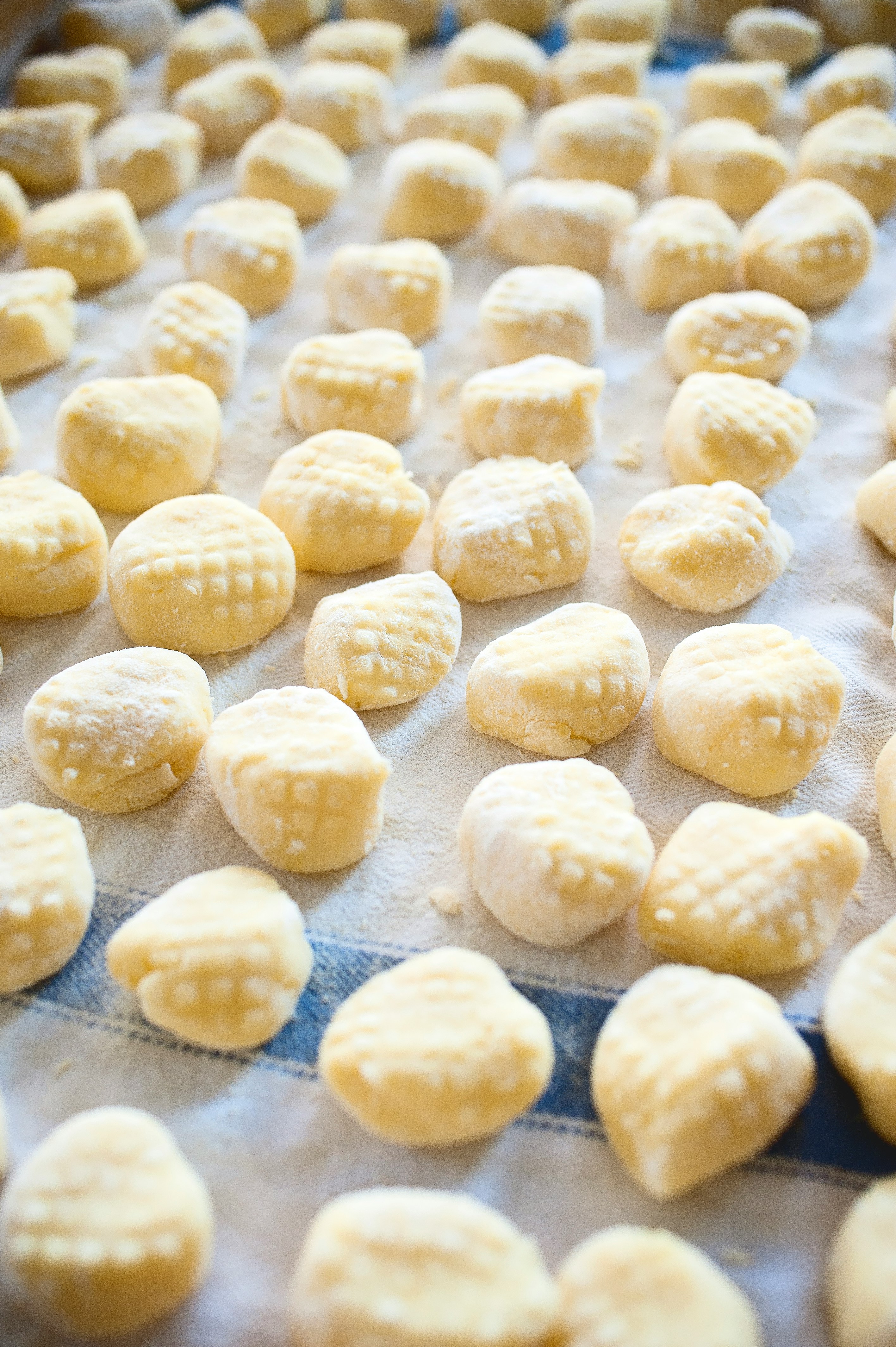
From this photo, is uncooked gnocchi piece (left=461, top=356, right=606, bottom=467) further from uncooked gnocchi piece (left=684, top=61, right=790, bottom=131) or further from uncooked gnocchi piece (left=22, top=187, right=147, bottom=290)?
uncooked gnocchi piece (left=684, top=61, right=790, bottom=131)

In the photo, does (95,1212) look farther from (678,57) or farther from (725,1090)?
(678,57)

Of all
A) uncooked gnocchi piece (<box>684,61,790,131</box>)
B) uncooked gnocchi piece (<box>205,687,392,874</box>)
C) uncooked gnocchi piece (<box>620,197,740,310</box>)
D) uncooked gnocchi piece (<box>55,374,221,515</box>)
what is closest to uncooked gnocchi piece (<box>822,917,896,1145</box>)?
uncooked gnocchi piece (<box>205,687,392,874</box>)

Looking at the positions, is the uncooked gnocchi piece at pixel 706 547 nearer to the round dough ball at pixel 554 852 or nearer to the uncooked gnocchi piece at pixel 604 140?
the round dough ball at pixel 554 852

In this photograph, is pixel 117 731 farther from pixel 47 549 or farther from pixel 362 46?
pixel 362 46

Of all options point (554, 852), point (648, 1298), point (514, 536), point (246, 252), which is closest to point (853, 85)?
point (246, 252)

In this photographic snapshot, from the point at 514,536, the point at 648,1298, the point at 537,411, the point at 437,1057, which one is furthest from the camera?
the point at 537,411

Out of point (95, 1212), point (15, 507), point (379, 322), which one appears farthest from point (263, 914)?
point (379, 322)
